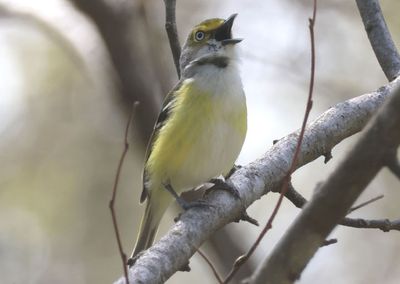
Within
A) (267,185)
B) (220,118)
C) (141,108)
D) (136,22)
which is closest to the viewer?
(267,185)

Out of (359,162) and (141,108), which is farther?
(141,108)

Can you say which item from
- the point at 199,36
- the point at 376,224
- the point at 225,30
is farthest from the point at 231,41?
the point at 376,224

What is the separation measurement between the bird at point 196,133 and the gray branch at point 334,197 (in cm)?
290

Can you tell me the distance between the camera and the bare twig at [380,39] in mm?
4828

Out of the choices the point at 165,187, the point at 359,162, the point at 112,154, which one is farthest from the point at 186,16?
the point at 359,162

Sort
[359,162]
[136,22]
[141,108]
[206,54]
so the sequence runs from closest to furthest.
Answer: [359,162]
[206,54]
[141,108]
[136,22]

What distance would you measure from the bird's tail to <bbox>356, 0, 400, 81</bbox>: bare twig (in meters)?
1.89

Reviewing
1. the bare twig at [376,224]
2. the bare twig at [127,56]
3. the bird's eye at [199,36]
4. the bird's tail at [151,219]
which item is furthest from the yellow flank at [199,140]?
the bare twig at [127,56]

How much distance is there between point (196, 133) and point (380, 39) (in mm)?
1389

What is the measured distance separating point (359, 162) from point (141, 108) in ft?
16.4

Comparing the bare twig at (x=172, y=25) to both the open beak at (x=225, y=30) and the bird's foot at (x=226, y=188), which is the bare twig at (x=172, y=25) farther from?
the bird's foot at (x=226, y=188)

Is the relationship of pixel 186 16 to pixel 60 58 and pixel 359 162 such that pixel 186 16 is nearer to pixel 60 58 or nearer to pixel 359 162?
pixel 60 58

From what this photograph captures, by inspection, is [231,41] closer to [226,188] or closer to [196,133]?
[196,133]

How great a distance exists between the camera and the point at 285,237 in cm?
231
